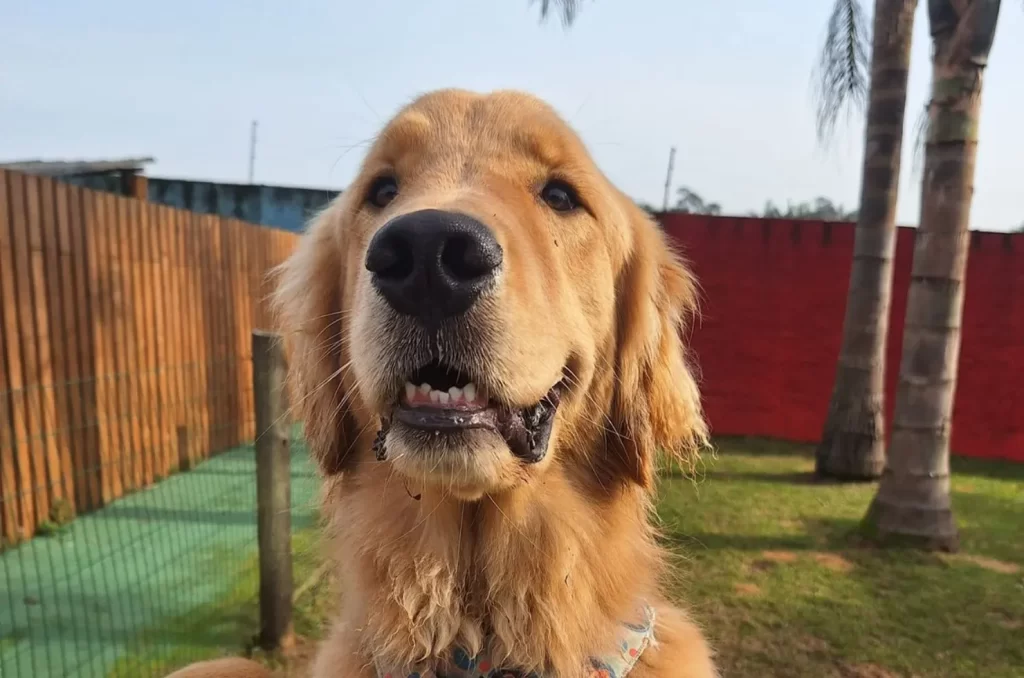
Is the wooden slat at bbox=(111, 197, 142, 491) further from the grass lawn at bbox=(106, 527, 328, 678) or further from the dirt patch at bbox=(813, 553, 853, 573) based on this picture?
the dirt patch at bbox=(813, 553, 853, 573)

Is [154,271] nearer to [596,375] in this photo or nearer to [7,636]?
[7,636]

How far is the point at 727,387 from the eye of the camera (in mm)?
10969

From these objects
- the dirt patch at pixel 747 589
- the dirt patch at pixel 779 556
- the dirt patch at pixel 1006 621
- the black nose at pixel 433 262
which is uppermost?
the black nose at pixel 433 262

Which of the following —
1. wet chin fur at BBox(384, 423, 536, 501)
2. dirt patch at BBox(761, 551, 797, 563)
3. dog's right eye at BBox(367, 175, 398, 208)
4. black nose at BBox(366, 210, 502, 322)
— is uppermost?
dog's right eye at BBox(367, 175, 398, 208)

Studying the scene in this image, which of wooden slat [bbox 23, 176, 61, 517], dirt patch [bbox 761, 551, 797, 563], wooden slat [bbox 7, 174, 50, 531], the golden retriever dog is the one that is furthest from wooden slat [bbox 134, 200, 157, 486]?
dirt patch [bbox 761, 551, 797, 563]

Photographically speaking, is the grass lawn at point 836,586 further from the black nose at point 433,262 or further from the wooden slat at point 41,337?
the wooden slat at point 41,337

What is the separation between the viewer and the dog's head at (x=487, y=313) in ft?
5.60

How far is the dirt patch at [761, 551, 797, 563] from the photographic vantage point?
591 cm

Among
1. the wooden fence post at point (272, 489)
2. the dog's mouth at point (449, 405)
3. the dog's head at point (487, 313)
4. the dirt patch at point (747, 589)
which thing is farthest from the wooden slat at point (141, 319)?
the dog's mouth at point (449, 405)

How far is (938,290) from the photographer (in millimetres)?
5934

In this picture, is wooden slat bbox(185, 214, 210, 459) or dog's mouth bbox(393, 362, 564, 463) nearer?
dog's mouth bbox(393, 362, 564, 463)

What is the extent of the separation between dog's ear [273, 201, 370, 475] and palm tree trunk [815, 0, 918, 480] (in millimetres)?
7043

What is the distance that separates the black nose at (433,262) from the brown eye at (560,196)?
2.12ft

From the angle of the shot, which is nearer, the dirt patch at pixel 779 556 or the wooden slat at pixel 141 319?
the dirt patch at pixel 779 556
